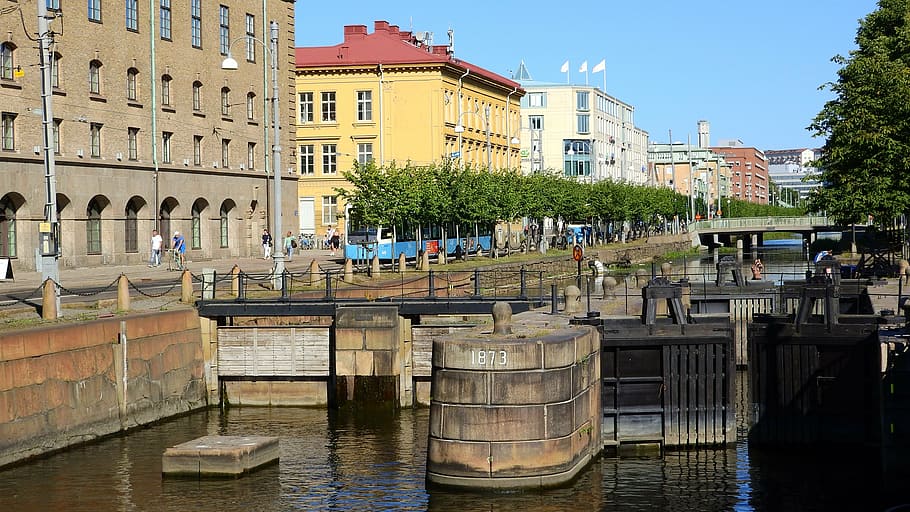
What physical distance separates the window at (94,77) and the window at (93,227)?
4970 millimetres

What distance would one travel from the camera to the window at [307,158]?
103500mm

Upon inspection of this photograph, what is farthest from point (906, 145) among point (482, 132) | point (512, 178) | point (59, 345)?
point (482, 132)

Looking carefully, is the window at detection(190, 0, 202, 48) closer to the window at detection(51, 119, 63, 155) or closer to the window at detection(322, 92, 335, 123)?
the window at detection(51, 119, 63, 155)

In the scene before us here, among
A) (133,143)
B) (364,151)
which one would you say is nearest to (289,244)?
(133,143)

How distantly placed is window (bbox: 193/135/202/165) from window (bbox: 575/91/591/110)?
110613mm

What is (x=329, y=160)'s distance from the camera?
10319 cm

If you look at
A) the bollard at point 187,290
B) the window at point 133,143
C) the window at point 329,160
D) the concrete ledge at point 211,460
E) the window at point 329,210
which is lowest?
the concrete ledge at point 211,460

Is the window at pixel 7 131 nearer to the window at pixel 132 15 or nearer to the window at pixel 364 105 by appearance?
the window at pixel 132 15

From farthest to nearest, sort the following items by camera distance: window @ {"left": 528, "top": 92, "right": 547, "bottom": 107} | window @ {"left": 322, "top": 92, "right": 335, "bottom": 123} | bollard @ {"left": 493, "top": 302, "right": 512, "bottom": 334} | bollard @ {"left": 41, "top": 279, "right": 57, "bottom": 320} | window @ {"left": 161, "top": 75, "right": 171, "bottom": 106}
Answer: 1. window @ {"left": 528, "top": 92, "right": 547, "bottom": 107}
2. window @ {"left": 322, "top": 92, "right": 335, "bottom": 123}
3. window @ {"left": 161, "top": 75, "right": 171, "bottom": 106}
4. bollard @ {"left": 41, "top": 279, "right": 57, "bottom": 320}
5. bollard @ {"left": 493, "top": 302, "right": 512, "bottom": 334}

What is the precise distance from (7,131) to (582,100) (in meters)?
128

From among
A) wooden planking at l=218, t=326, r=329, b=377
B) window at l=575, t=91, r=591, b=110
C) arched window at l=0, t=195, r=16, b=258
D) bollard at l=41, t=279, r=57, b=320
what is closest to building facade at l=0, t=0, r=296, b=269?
arched window at l=0, t=195, r=16, b=258

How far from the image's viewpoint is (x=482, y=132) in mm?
Answer: 113062

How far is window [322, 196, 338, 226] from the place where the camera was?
10156 centimetres

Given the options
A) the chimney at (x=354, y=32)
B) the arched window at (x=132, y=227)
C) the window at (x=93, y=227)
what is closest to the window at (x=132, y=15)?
the arched window at (x=132, y=227)
